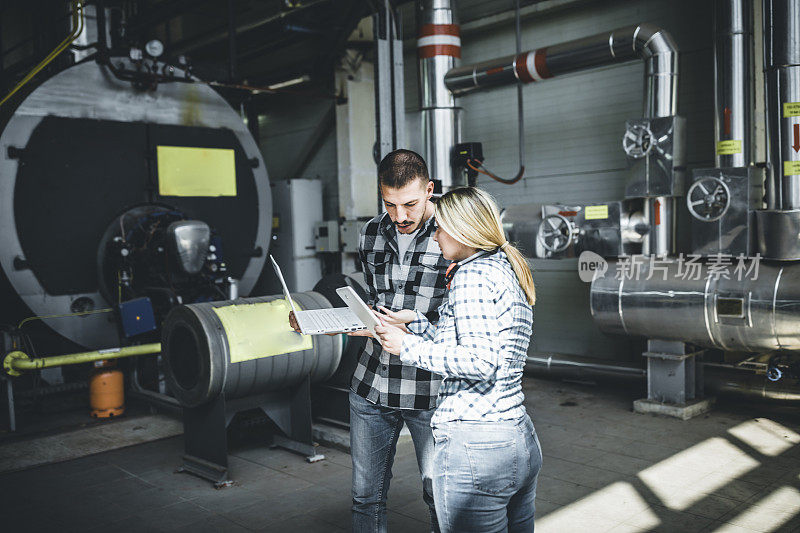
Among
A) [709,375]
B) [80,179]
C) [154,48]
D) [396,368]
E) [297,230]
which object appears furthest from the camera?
[297,230]

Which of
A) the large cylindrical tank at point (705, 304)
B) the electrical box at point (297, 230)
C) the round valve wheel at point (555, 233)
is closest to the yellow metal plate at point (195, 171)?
the electrical box at point (297, 230)

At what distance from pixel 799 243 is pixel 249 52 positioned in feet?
21.1

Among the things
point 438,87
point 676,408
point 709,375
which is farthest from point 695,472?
point 438,87

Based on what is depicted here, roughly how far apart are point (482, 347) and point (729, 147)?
12.4 feet

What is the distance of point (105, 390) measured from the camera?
5.47 metres

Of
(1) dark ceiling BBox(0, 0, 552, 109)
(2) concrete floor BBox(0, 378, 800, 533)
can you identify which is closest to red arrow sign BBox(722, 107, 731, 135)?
(2) concrete floor BBox(0, 378, 800, 533)

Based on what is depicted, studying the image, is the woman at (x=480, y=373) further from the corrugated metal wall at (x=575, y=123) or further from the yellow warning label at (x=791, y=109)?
the corrugated metal wall at (x=575, y=123)

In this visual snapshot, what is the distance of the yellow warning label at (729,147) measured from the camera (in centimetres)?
468

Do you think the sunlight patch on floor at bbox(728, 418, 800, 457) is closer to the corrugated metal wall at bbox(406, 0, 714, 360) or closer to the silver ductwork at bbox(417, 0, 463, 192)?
the corrugated metal wall at bbox(406, 0, 714, 360)

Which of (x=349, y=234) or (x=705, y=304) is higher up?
(x=349, y=234)

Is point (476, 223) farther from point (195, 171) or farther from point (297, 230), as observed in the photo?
point (297, 230)

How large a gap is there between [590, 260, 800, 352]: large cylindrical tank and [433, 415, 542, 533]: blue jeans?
3.27 metres

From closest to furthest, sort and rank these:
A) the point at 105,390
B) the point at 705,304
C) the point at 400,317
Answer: the point at 400,317 → the point at 705,304 → the point at 105,390

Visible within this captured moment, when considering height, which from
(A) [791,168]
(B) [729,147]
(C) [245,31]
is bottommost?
(A) [791,168]
